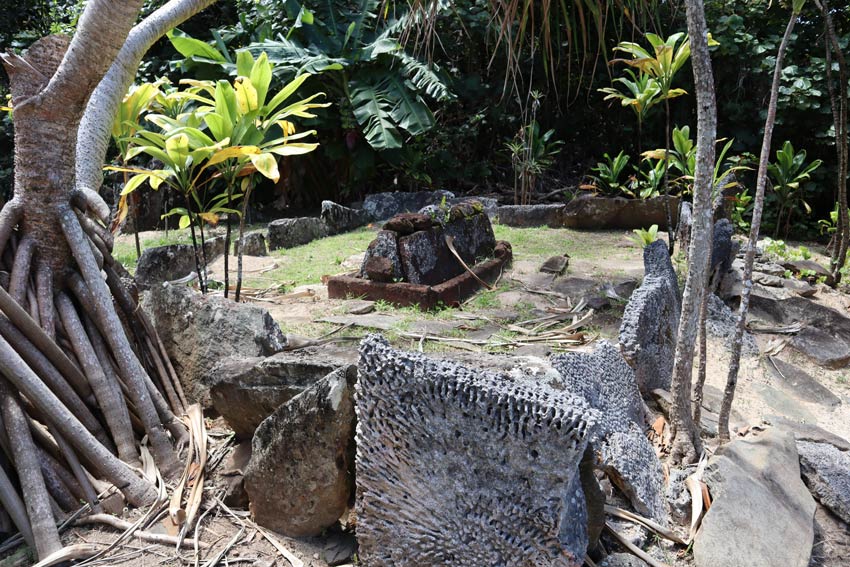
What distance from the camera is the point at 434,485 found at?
2.06 meters

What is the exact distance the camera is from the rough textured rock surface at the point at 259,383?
2.64m

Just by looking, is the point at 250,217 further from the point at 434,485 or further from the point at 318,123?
the point at 434,485

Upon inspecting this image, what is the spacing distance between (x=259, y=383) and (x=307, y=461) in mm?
501

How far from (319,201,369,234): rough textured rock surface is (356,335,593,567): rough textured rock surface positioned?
7.18 meters

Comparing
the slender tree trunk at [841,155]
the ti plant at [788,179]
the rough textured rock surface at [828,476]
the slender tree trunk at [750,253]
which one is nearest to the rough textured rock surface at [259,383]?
the slender tree trunk at [750,253]

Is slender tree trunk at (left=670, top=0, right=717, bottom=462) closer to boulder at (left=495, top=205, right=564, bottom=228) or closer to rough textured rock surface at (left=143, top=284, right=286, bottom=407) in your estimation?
rough textured rock surface at (left=143, top=284, right=286, bottom=407)

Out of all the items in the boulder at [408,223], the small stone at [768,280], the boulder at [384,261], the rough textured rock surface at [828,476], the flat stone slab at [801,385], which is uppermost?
the boulder at [408,223]

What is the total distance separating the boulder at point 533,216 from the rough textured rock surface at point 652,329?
477 centimetres

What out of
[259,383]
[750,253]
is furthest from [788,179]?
[259,383]

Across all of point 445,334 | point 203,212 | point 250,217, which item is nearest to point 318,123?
point 250,217

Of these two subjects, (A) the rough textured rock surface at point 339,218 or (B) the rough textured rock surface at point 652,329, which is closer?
(B) the rough textured rock surface at point 652,329

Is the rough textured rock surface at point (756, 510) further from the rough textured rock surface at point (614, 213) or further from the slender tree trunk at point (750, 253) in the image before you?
the rough textured rock surface at point (614, 213)

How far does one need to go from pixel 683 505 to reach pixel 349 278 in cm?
337

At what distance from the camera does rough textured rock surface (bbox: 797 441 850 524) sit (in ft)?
8.98
